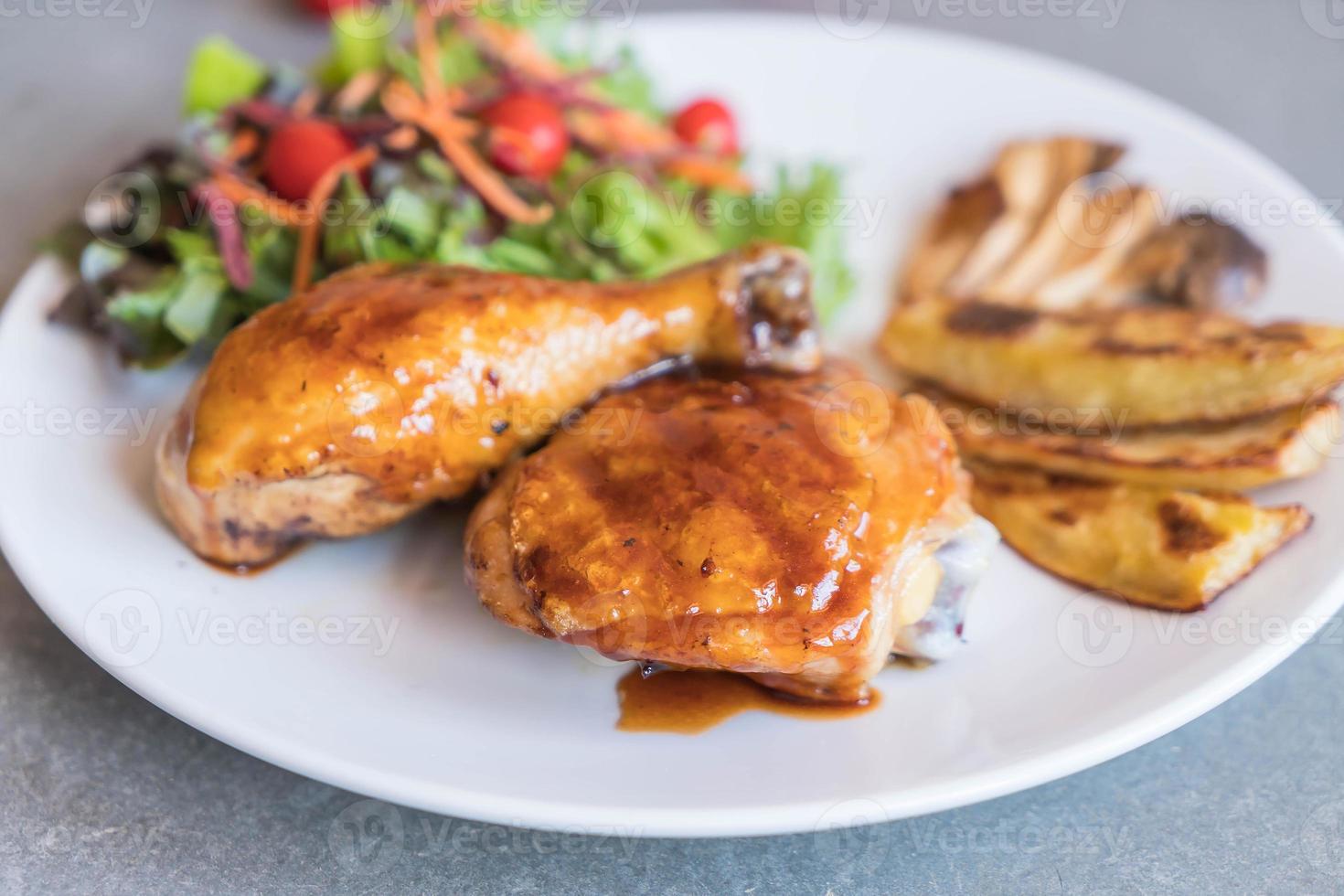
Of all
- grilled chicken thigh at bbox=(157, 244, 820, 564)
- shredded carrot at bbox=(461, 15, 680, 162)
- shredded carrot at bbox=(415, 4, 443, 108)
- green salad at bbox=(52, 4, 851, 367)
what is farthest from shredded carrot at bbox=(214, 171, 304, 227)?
shredded carrot at bbox=(461, 15, 680, 162)

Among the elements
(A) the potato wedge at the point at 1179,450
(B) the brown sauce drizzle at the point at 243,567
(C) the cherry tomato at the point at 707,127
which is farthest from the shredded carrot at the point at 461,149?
(A) the potato wedge at the point at 1179,450

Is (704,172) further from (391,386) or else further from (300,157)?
(391,386)

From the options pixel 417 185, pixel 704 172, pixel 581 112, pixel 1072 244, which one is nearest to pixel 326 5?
pixel 581 112

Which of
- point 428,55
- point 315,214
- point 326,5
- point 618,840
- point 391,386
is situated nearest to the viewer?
point 618,840

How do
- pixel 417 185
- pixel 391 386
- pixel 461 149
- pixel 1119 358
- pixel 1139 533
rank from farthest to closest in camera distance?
1. pixel 461 149
2. pixel 417 185
3. pixel 1119 358
4. pixel 1139 533
5. pixel 391 386

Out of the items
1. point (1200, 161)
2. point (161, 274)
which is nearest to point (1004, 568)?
point (1200, 161)
